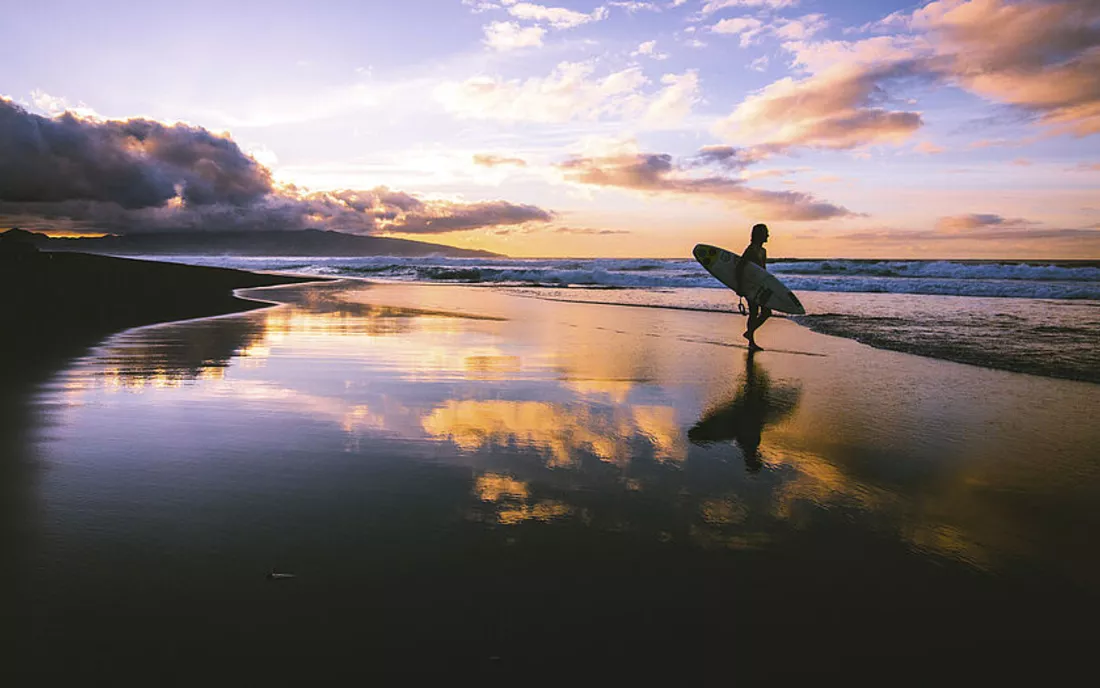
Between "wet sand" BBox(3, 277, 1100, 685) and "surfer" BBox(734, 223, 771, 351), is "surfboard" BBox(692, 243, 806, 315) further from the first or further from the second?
"wet sand" BBox(3, 277, 1100, 685)

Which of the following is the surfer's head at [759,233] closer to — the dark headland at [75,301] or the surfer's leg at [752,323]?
the surfer's leg at [752,323]

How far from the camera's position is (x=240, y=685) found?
1971mm

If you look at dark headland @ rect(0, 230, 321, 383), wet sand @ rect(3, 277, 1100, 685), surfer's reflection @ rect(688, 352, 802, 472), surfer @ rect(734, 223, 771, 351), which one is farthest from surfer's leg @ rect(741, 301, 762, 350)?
dark headland @ rect(0, 230, 321, 383)

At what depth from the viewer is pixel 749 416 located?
5.86 m

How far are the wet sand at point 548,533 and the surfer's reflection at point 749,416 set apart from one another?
0.04 metres

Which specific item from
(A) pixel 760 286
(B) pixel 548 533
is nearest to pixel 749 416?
(B) pixel 548 533

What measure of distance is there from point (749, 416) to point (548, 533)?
3.38 m

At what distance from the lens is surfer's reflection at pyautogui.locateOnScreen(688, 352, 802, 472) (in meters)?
4.95

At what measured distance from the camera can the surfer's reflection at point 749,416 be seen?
4.95 meters

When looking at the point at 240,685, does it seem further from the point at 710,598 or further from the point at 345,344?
the point at 345,344

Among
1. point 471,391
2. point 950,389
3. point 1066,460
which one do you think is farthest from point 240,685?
point 950,389

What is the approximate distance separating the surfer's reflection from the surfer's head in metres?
4.31

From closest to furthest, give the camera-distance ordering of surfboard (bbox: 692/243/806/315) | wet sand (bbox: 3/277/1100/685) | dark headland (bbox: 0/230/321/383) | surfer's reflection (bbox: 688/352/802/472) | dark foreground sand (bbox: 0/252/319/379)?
wet sand (bbox: 3/277/1100/685), surfer's reflection (bbox: 688/352/802/472), dark headland (bbox: 0/230/321/383), dark foreground sand (bbox: 0/252/319/379), surfboard (bbox: 692/243/806/315)

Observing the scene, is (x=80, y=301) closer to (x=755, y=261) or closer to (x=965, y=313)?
(x=755, y=261)
